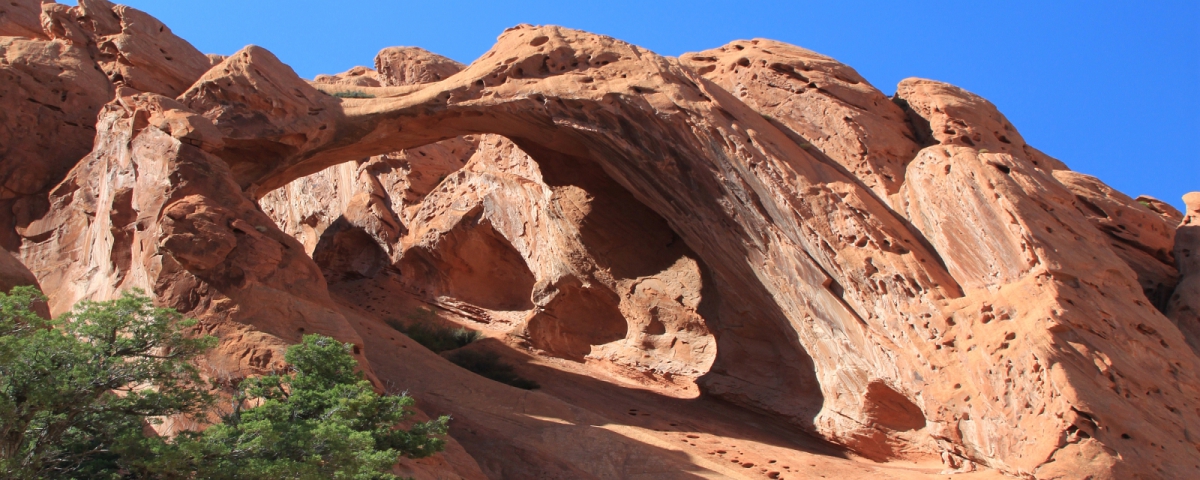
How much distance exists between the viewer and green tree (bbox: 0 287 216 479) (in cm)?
675

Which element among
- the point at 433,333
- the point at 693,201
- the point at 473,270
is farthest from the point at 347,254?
the point at 693,201

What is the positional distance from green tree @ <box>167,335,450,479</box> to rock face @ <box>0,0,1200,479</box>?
0.84m

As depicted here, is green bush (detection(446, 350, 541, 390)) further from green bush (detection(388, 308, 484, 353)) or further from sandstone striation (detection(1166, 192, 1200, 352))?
sandstone striation (detection(1166, 192, 1200, 352))

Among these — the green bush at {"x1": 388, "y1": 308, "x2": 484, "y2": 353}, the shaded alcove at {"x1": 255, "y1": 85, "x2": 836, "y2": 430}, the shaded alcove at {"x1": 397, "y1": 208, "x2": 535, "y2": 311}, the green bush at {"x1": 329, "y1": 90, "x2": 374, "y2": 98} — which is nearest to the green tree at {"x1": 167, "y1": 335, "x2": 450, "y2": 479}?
the shaded alcove at {"x1": 255, "y1": 85, "x2": 836, "y2": 430}

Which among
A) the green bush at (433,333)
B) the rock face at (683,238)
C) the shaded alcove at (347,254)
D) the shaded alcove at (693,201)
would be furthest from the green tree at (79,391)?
the shaded alcove at (347,254)

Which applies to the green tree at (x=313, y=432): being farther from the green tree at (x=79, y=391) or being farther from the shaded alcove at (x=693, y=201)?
the shaded alcove at (x=693, y=201)

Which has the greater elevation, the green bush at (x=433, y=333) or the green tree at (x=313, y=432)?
the green bush at (x=433, y=333)

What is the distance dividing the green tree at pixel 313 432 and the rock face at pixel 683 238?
2.77 ft

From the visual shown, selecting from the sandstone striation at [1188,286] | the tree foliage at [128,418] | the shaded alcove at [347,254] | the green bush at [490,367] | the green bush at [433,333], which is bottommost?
the tree foliage at [128,418]

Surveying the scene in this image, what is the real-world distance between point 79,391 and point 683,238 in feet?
36.1

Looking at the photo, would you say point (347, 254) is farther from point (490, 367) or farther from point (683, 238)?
point (683, 238)

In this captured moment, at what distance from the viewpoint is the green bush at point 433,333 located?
19.6 metres

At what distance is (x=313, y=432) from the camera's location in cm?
756

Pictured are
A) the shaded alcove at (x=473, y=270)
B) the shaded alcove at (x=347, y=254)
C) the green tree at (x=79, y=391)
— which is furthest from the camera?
the shaded alcove at (x=347, y=254)
